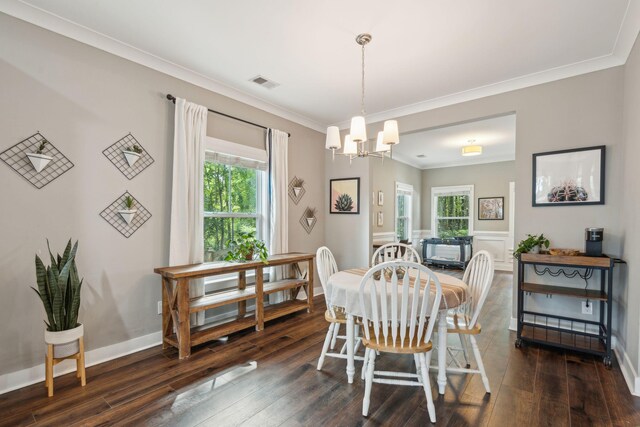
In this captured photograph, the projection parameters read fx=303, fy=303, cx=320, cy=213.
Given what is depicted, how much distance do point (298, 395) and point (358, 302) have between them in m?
0.78

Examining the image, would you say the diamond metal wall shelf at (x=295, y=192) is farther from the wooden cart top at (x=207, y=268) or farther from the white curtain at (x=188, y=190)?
the white curtain at (x=188, y=190)

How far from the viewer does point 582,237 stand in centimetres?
298

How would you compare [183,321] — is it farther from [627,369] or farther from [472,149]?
[472,149]

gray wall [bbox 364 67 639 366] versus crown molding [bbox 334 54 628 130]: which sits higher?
crown molding [bbox 334 54 628 130]

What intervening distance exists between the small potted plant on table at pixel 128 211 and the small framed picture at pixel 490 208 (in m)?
7.59

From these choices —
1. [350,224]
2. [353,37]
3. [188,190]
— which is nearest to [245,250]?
[188,190]

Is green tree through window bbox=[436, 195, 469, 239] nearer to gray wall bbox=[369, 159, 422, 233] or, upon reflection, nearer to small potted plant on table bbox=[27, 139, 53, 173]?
gray wall bbox=[369, 159, 422, 233]

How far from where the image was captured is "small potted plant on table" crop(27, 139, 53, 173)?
222 centimetres

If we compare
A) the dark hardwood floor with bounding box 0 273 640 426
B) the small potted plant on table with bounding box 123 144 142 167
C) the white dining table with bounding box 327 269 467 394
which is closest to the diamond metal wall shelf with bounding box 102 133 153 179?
the small potted plant on table with bounding box 123 144 142 167

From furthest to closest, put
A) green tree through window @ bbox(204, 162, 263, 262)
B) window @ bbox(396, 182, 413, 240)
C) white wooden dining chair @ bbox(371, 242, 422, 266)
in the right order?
1. window @ bbox(396, 182, 413, 240)
2. green tree through window @ bbox(204, 162, 263, 262)
3. white wooden dining chair @ bbox(371, 242, 422, 266)

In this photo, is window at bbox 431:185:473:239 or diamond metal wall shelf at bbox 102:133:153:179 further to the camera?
window at bbox 431:185:473:239

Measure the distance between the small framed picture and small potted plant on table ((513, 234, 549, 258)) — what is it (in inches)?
A: 188

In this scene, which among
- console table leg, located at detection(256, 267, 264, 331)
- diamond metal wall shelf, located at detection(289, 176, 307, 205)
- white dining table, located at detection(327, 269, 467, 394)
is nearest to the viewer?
white dining table, located at detection(327, 269, 467, 394)

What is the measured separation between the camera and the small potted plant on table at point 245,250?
134 inches
